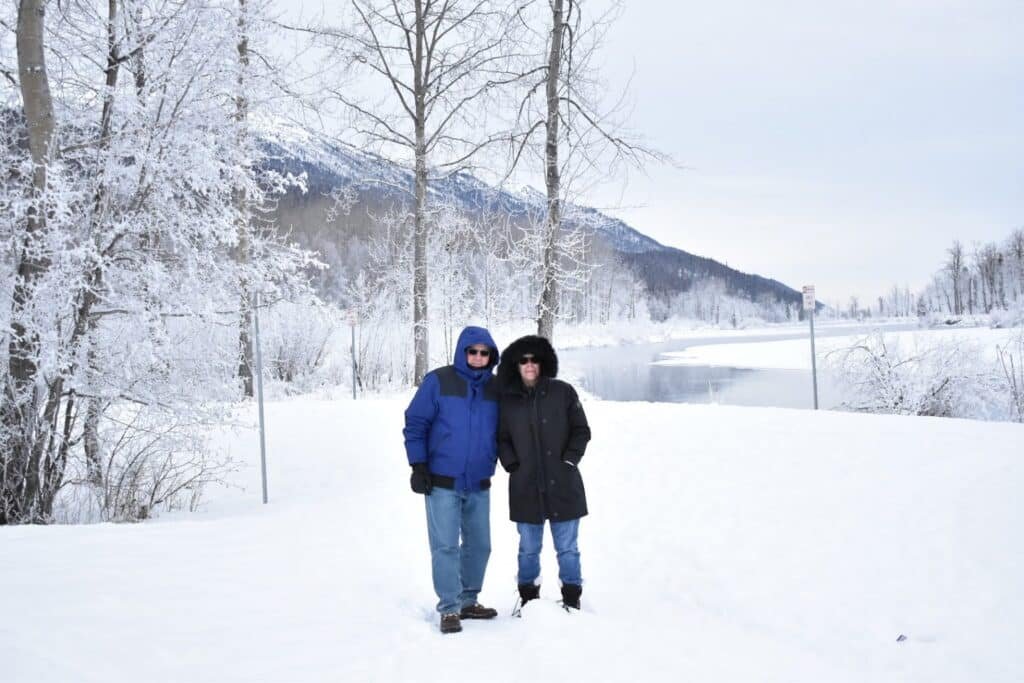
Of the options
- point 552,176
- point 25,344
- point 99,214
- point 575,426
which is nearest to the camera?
point 575,426

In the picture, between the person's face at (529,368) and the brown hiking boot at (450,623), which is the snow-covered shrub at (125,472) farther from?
the person's face at (529,368)

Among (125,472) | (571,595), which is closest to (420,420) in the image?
(571,595)

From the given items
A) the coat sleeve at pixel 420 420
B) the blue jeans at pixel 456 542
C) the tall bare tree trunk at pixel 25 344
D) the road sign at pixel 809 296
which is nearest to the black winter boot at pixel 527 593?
the blue jeans at pixel 456 542

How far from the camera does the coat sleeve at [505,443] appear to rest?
4219 mm

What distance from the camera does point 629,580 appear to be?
545cm

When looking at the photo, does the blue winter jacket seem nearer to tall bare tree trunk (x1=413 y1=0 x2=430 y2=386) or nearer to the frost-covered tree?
the frost-covered tree

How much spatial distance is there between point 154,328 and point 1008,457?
7.87m

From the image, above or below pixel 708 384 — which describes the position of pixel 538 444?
above

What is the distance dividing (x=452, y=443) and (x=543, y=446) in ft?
1.76

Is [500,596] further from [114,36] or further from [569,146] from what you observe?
[569,146]

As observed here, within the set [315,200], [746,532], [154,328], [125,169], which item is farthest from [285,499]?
[315,200]

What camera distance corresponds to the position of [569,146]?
529 inches

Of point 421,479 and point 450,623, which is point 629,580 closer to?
point 450,623

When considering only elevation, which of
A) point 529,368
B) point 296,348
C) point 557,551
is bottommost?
point 557,551
